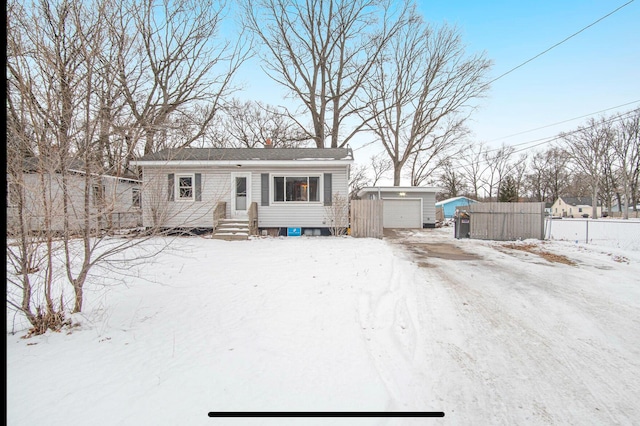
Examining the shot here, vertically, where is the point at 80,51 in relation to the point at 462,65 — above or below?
below

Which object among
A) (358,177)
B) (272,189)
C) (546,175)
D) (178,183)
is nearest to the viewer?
(178,183)

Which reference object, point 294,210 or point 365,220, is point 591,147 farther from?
point 294,210

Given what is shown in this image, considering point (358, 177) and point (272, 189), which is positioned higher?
point (358, 177)

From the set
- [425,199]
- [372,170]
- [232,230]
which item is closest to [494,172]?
[372,170]

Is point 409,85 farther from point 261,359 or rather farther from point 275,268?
point 261,359

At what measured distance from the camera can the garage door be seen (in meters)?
18.0

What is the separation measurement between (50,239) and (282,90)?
18.4 meters

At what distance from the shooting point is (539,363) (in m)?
2.47

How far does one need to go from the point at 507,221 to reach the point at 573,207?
56.1m

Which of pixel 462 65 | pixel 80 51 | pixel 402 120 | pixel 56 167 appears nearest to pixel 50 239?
pixel 56 167

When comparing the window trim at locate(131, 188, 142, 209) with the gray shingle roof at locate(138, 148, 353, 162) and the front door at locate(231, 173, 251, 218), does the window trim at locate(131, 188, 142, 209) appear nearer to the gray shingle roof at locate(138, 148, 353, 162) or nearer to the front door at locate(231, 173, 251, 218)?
the gray shingle roof at locate(138, 148, 353, 162)

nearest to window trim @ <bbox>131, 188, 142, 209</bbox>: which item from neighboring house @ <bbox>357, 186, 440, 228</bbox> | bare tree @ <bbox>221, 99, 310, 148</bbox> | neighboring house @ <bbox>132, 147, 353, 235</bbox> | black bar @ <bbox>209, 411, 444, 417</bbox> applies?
black bar @ <bbox>209, 411, 444, 417</bbox>

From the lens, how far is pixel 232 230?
395 inches

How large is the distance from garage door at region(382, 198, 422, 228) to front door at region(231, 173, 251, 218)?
31.8ft
